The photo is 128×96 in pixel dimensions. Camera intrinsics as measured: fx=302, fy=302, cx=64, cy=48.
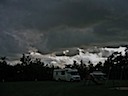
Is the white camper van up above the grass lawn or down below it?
above

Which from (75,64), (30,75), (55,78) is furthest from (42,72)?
(75,64)

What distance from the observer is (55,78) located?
60.1m

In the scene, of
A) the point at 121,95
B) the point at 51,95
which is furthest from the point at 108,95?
the point at 51,95

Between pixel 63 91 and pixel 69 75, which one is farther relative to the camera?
pixel 69 75

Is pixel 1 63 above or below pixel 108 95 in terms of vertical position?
above

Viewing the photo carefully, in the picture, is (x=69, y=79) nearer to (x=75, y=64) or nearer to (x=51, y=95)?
(x=51, y=95)

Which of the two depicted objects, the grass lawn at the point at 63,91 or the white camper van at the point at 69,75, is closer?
the grass lawn at the point at 63,91

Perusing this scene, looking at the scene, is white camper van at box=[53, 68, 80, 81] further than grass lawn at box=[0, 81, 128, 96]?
Yes

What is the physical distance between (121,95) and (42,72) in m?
54.5

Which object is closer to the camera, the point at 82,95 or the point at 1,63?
the point at 82,95

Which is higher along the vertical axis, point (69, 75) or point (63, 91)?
point (69, 75)

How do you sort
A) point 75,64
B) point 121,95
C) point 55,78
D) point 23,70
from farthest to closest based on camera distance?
point 75,64 < point 23,70 < point 55,78 < point 121,95

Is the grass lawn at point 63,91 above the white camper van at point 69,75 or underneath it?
underneath

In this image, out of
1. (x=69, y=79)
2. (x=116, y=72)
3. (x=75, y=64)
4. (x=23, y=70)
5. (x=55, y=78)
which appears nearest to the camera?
(x=69, y=79)
